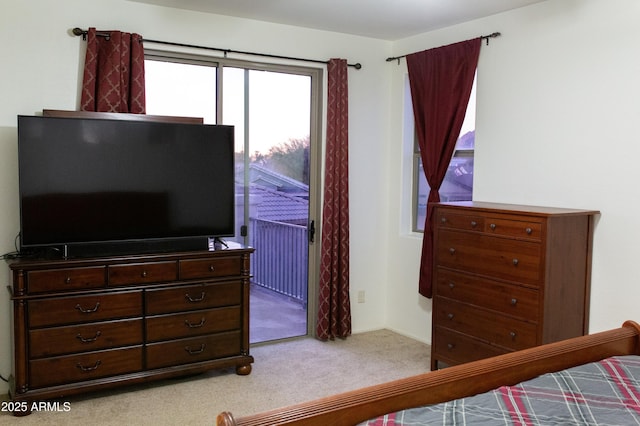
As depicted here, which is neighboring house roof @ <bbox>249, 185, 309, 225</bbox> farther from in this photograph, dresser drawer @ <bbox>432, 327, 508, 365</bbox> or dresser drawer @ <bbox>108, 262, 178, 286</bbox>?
dresser drawer @ <bbox>432, 327, 508, 365</bbox>

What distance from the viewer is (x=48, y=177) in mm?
3270

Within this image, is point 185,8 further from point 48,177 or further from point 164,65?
point 48,177

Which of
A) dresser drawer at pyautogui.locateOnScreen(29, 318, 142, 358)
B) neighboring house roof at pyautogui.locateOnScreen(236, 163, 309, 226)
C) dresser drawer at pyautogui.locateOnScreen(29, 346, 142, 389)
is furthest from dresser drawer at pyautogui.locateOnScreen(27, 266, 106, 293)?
neighboring house roof at pyautogui.locateOnScreen(236, 163, 309, 226)

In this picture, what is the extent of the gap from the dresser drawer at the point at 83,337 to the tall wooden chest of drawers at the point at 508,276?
203cm

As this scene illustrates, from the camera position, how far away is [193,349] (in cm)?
361

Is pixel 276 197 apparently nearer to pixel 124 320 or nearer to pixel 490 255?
pixel 124 320

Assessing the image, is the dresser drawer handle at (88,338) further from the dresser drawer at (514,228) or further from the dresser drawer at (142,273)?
the dresser drawer at (514,228)

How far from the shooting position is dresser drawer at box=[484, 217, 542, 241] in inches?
125

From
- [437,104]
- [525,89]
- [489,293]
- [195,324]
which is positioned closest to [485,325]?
[489,293]

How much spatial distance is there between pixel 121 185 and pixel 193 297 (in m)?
0.84

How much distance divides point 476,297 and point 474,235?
15.6 inches

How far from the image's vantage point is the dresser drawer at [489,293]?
3.23 m

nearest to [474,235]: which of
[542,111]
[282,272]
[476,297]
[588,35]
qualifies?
[476,297]

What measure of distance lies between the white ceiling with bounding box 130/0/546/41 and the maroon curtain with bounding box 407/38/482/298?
9.6 inches
